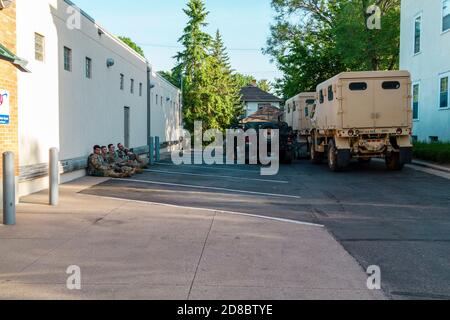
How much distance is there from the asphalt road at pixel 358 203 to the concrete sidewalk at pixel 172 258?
514 millimetres

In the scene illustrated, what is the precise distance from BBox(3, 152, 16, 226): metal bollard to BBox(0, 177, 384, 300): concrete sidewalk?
0.65ft

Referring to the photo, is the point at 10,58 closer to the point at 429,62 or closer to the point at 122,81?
the point at 122,81

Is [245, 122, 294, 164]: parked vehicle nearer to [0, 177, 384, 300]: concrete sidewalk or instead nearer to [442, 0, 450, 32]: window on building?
[442, 0, 450, 32]: window on building

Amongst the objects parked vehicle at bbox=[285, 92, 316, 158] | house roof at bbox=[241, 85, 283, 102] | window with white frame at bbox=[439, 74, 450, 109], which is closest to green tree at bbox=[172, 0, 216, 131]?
parked vehicle at bbox=[285, 92, 316, 158]

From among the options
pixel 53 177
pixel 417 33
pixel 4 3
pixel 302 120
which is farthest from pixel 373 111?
pixel 417 33

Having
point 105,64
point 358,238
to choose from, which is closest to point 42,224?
point 358,238

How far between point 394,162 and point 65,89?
11.2m

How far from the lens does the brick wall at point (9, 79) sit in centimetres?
1009

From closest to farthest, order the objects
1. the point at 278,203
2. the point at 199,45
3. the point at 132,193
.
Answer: the point at 278,203
the point at 132,193
the point at 199,45

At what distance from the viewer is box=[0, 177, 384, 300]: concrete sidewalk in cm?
505

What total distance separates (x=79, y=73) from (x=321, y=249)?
1152 cm

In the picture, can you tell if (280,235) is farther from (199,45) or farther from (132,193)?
(199,45)

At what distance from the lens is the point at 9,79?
34.0 ft

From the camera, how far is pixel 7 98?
9641 mm
